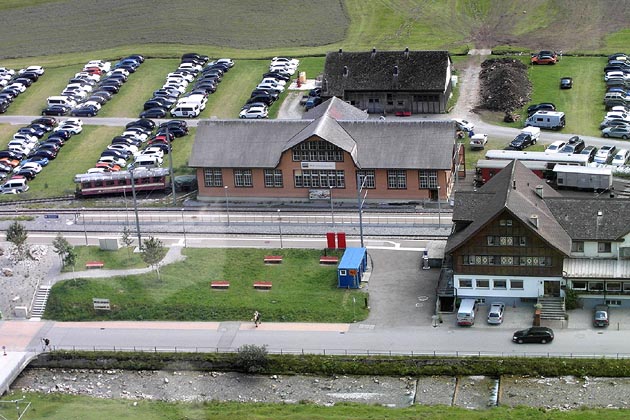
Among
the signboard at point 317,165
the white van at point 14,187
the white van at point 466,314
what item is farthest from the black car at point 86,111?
the white van at point 466,314

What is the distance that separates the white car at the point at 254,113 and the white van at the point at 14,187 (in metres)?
21.8

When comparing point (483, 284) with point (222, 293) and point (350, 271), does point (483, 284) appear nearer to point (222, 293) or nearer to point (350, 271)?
point (350, 271)

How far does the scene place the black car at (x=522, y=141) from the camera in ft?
339

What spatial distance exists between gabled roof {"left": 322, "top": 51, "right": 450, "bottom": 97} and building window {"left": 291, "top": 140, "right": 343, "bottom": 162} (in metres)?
19.4

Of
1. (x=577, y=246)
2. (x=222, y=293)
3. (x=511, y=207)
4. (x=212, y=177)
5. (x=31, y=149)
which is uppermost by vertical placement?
(x=511, y=207)

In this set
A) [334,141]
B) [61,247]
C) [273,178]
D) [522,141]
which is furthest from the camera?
[522,141]

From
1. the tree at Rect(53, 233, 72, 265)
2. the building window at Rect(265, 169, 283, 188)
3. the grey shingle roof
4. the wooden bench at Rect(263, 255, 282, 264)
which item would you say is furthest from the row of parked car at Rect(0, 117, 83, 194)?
the wooden bench at Rect(263, 255, 282, 264)

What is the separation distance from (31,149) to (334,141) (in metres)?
32.9

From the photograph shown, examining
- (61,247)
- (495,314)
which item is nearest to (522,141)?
(495,314)

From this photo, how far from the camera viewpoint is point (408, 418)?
6731 cm

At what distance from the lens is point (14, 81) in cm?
13038

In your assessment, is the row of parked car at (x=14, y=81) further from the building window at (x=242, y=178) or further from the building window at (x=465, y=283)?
the building window at (x=465, y=283)

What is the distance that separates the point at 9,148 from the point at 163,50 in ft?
94.3

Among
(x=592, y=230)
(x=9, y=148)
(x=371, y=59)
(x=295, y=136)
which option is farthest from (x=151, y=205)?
(x=592, y=230)
